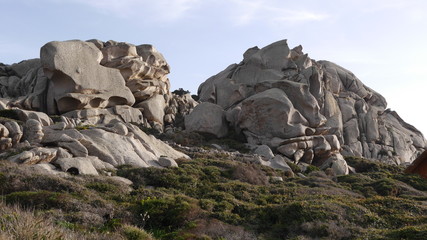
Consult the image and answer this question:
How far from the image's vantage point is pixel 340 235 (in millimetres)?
16609

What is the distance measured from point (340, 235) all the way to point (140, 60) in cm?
4007

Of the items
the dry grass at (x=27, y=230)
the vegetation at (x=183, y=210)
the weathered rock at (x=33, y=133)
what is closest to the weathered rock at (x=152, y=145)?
the vegetation at (x=183, y=210)

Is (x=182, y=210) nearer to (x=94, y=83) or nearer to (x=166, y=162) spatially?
(x=166, y=162)

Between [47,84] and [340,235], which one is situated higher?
[47,84]

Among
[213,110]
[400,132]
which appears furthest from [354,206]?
[400,132]

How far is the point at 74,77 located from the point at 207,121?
1392 cm

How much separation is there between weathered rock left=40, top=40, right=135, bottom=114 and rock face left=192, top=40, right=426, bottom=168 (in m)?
9.85

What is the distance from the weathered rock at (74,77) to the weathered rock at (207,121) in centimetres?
839

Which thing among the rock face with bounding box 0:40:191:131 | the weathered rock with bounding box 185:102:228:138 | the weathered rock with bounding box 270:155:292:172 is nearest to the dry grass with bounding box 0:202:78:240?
the weathered rock with bounding box 270:155:292:172

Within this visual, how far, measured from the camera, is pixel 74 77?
147 ft

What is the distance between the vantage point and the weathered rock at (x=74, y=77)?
44.2 m

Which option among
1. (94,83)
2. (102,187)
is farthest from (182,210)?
(94,83)

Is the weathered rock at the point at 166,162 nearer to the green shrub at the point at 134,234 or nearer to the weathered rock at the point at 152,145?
the weathered rock at the point at 152,145

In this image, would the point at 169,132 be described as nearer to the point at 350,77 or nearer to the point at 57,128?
the point at 57,128
